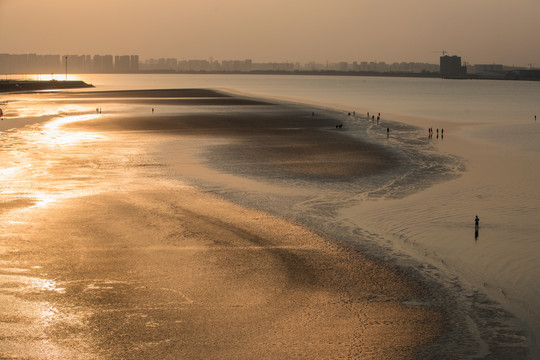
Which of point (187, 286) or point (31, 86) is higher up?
point (31, 86)

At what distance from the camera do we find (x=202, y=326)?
1194 centimetres

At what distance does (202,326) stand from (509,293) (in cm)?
762

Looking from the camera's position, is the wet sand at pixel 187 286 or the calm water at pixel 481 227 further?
the calm water at pixel 481 227

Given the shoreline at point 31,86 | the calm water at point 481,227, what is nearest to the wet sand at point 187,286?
the calm water at point 481,227

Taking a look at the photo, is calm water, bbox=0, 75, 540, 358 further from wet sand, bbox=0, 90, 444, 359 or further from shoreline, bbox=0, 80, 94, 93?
shoreline, bbox=0, 80, 94, 93

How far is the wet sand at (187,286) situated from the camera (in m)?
11.2

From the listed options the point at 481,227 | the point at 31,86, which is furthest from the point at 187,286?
the point at 31,86

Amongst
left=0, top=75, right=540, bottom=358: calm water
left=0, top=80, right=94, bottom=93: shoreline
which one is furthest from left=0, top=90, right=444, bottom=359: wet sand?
left=0, top=80, right=94, bottom=93: shoreline

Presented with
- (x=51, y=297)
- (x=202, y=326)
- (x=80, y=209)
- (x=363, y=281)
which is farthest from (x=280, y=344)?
(x=80, y=209)

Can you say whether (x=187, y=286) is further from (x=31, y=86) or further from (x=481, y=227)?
(x=31, y=86)

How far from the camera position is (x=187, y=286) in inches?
557

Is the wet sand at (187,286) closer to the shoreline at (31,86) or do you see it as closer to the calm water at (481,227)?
the calm water at (481,227)

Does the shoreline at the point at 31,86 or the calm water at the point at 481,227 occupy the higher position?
the shoreline at the point at 31,86

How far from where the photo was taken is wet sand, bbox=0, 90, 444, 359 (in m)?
11.2
